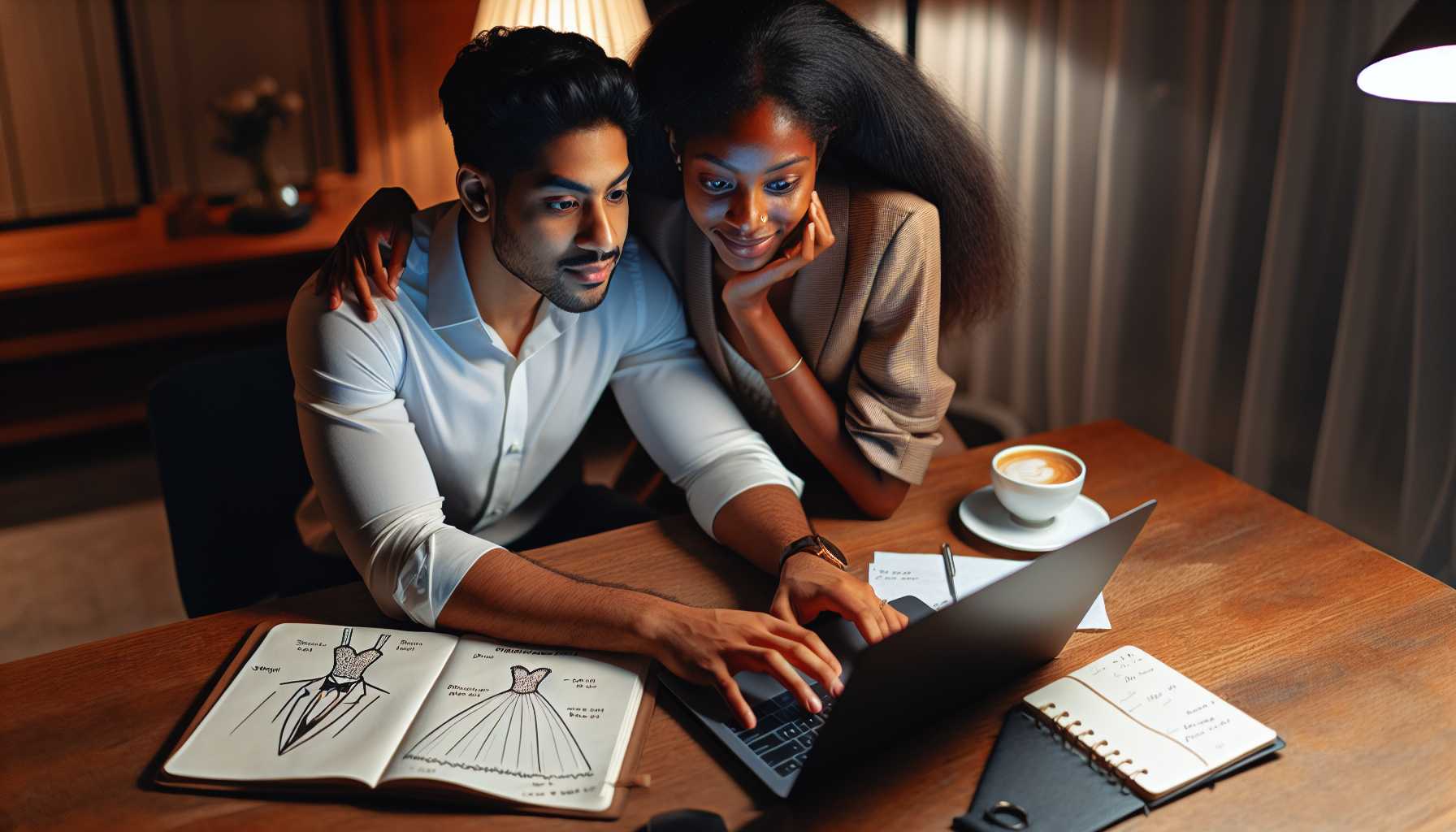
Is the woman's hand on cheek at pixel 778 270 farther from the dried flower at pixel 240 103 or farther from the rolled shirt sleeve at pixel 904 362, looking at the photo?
the dried flower at pixel 240 103

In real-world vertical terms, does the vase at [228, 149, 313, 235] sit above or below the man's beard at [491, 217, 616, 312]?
below

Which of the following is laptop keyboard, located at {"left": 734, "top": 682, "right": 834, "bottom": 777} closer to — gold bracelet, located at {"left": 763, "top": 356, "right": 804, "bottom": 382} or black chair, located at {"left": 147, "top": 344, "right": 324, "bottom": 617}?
gold bracelet, located at {"left": 763, "top": 356, "right": 804, "bottom": 382}

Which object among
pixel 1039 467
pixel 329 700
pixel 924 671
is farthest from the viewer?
pixel 1039 467

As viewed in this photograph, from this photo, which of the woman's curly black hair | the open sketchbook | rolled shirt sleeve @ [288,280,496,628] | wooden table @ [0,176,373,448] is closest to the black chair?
rolled shirt sleeve @ [288,280,496,628]

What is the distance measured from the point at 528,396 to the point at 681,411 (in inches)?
7.6

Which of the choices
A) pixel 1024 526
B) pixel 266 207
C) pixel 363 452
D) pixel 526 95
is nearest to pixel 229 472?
pixel 363 452

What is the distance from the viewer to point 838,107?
4.21 ft

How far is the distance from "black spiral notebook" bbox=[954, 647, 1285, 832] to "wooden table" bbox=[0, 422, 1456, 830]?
0.02 meters

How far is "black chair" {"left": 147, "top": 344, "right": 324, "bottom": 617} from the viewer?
52.3 inches

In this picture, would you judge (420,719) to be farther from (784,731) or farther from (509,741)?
(784,731)

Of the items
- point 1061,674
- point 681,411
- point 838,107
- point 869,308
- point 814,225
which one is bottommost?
point 1061,674

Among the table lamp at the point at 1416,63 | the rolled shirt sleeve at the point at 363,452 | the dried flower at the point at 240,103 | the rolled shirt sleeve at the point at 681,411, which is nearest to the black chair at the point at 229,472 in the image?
the rolled shirt sleeve at the point at 363,452

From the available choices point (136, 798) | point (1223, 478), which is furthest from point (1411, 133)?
point (136, 798)

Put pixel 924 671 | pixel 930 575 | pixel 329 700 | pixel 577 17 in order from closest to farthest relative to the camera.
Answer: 1. pixel 924 671
2. pixel 329 700
3. pixel 930 575
4. pixel 577 17
